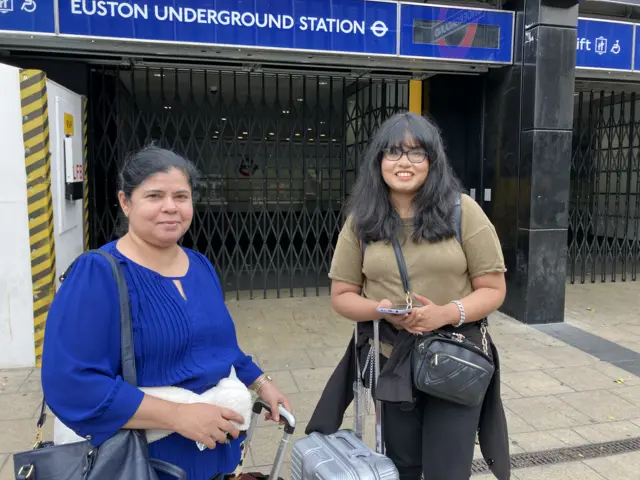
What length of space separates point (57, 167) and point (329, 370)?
3021 millimetres

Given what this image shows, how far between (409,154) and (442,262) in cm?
42

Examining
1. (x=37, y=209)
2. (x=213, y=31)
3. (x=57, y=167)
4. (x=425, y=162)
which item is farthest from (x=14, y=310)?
(x=425, y=162)

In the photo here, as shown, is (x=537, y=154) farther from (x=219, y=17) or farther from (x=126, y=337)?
(x=126, y=337)

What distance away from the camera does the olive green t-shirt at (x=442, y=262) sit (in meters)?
1.98

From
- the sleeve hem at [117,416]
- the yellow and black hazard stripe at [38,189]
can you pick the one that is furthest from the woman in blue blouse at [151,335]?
the yellow and black hazard stripe at [38,189]

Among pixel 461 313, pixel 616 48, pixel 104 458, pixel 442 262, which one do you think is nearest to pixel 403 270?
pixel 442 262

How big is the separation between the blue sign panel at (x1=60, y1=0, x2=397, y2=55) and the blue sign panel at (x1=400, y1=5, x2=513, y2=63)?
0.20 metres

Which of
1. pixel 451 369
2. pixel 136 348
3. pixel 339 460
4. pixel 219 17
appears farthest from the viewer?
pixel 219 17

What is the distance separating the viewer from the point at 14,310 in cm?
450

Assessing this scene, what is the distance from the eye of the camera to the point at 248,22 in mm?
5422

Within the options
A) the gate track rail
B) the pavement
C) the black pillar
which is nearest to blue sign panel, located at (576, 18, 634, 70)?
the black pillar

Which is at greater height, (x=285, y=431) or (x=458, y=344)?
(x=458, y=344)

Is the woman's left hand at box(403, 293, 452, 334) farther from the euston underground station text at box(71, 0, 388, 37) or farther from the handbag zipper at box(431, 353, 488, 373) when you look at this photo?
the euston underground station text at box(71, 0, 388, 37)

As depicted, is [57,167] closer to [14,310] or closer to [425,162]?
[14,310]
